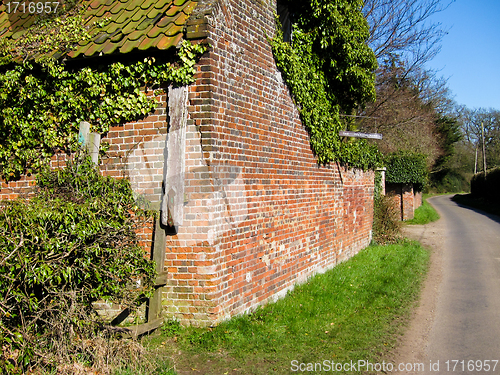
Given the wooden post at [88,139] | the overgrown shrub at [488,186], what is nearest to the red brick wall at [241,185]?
the wooden post at [88,139]

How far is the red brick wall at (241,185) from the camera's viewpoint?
559 cm

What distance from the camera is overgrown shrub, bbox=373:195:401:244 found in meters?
14.9

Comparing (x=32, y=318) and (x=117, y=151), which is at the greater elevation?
(x=117, y=151)

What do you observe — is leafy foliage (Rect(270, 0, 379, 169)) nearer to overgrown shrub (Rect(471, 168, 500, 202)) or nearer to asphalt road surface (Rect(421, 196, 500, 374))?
asphalt road surface (Rect(421, 196, 500, 374))

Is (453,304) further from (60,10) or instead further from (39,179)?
(60,10)

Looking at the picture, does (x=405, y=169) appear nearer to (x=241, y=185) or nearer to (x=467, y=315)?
(x=467, y=315)

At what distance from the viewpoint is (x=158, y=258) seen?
5520 millimetres

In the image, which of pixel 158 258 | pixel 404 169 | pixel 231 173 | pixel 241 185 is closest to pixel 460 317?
pixel 241 185

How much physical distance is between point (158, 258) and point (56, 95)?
110 inches

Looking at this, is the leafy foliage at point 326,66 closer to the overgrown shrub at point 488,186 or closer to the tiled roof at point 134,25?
the tiled roof at point 134,25

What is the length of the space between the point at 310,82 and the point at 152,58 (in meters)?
4.18

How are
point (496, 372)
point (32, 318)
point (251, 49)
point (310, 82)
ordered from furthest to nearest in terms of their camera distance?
point (310, 82)
point (251, 49)
point (496, 372)
point (32, 318)

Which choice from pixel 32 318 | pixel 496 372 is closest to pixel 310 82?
pixel 496 372

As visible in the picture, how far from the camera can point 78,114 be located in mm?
5938
